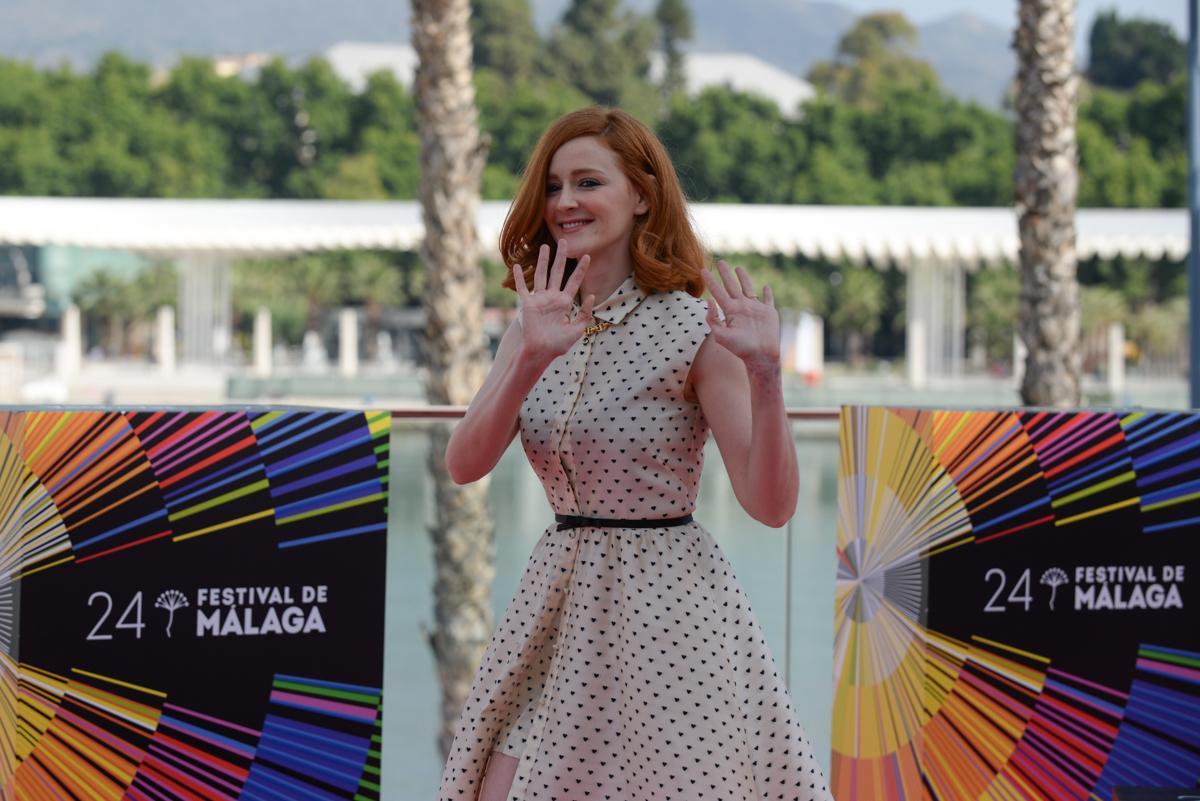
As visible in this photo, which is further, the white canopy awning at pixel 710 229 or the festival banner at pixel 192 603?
the white canopy awning at pixel 710 229

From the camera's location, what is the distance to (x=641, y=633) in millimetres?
2238

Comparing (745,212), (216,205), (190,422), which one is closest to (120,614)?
(190,422)

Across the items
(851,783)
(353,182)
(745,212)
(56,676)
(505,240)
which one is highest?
(353,182)

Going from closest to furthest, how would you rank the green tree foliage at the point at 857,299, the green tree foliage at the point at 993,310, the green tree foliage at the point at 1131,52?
1. the green tree foliage at the point at 993,310
2. the green tree foliage at the point at 857,299
3. the green tree foliage at the point at 1131,52

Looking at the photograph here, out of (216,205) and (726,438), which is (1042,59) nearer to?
(726,438)

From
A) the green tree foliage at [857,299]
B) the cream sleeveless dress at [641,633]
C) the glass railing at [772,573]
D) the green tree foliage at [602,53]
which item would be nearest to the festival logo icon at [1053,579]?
the glass railing at [772,573]

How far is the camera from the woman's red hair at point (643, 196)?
7.65ft

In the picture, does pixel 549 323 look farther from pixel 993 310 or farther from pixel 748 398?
pixel 993 310

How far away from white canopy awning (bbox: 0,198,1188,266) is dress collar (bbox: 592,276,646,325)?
23028mm

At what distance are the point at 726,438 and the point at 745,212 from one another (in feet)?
84.5

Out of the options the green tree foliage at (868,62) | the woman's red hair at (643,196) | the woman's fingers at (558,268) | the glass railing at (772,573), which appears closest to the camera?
the woman's fingers at (558,268)

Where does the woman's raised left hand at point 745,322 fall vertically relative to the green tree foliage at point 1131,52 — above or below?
below

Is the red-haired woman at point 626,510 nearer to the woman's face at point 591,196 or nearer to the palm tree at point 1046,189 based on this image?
the woman's face at point 591,196

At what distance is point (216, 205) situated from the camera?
1241 inches
